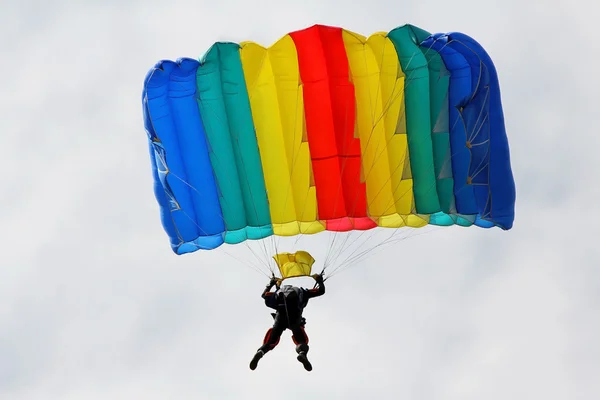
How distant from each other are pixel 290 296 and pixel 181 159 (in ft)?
9.80

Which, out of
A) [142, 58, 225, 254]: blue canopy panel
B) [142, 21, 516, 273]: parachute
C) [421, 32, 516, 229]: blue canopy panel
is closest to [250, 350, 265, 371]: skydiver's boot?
[142, 21, 516, 273]: parachute

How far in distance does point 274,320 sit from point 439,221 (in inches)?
135

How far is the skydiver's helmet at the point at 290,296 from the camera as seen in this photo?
21078 millimetres

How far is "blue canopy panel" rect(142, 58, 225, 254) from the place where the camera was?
855 inches

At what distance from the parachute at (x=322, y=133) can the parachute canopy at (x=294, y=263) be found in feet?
1.20

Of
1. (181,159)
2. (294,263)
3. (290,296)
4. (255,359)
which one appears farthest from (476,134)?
(255,359)

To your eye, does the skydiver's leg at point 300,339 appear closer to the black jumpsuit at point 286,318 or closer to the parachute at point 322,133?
the black jumpsuit at point 286,318

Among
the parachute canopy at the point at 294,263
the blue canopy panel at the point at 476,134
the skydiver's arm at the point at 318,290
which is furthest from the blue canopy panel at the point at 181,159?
the blue canopy panel at the point at 476,134

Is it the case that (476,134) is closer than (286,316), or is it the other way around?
(286,316)

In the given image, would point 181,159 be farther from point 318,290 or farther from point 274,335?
point 274,335

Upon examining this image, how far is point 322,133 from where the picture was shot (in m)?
21.8

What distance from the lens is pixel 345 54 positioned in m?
21.8

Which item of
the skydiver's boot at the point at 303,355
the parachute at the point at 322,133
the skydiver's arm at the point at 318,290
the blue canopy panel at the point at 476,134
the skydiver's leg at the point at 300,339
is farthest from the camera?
the blue canopy panel at the point at 476,134

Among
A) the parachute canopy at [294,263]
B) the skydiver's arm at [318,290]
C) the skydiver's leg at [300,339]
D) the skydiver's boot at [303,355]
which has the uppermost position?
the parachute canopy at [294,263]
